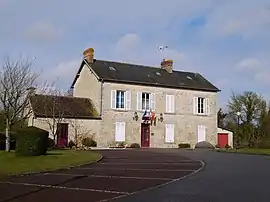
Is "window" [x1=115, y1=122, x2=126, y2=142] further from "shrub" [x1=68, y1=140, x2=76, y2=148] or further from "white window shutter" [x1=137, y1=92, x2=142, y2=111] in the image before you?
"shrub" [x1=68, y1=140, x2=76, y2=148]

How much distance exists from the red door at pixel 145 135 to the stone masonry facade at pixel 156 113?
0.33 meters

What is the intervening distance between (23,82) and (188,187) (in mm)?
18947

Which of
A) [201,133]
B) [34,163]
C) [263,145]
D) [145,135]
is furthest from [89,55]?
[34,163]

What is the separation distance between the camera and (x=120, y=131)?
130ft

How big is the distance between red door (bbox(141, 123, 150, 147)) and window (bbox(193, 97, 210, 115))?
5826 mm

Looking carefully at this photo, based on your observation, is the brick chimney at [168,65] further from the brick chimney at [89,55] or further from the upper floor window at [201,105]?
the brick chimney at [89,55]

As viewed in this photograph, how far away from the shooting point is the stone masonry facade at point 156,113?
39.2m

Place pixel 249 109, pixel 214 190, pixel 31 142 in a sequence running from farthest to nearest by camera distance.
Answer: pixel 249 109 < pixel 31 142 < pixel 214 190

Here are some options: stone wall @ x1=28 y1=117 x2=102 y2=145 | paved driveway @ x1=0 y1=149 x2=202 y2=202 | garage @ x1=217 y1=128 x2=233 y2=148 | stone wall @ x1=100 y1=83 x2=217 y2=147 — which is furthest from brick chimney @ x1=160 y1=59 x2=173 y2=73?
paved driveway @ x1=0 y1=149 x2=202 y2=202

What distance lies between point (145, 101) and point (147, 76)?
2879 millimetres

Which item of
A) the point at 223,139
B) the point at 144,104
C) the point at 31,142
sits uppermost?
the point at 144,104

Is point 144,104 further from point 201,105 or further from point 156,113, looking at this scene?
point 201,105

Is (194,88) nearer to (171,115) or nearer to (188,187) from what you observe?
(171,115)

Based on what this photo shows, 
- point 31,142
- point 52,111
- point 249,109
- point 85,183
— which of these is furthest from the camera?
point 249,109
